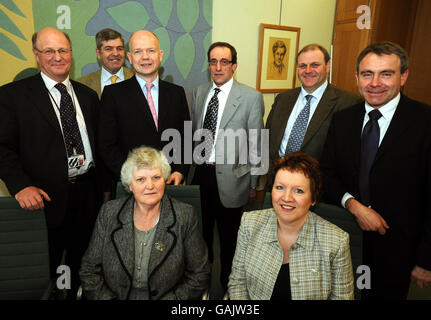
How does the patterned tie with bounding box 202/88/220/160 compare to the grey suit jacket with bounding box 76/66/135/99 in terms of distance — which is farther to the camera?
the grey suit jacket with bounding box 76/66/135/99

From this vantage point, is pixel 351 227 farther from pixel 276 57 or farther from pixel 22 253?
pixel 276 57

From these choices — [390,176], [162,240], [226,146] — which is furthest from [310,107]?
[162,240]

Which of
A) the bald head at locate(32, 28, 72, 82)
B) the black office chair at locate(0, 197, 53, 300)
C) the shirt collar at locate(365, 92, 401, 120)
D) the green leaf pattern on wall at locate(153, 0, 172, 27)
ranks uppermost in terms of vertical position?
the green leaf pattern on wall at locate(153, 0, 172, 27)

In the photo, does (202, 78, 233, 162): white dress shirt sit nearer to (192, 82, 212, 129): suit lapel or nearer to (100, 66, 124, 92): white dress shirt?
(192, 82, 212, 129): suit lapel

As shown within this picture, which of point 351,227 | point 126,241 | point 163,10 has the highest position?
point 163,10

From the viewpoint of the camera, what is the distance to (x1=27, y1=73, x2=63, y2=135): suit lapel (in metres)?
2.26

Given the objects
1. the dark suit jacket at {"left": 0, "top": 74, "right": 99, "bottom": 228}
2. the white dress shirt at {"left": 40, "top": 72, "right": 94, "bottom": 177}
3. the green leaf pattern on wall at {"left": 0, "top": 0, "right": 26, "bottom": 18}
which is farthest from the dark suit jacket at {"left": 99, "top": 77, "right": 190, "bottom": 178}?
the green leaf pattern on wall at {"left": 0, "top": 0, "right": 26, "bottom": 18}

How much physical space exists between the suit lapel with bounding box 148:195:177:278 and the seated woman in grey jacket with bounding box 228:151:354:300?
0.39 meters

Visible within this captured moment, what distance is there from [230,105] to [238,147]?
0.37 metres

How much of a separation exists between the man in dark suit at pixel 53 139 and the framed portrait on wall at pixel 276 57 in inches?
101

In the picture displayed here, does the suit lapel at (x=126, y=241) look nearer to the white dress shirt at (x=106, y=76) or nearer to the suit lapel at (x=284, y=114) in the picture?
the suit lapel at (x=284, y=114)

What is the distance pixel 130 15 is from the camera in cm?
341

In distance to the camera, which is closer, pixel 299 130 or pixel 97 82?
pixel 299 130

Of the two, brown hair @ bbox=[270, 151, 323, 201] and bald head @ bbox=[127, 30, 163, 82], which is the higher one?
bald head @ bbox=[127, 30, 163, 82]
